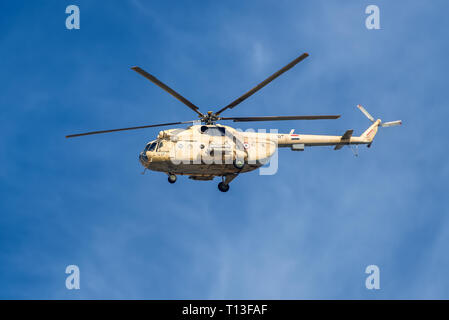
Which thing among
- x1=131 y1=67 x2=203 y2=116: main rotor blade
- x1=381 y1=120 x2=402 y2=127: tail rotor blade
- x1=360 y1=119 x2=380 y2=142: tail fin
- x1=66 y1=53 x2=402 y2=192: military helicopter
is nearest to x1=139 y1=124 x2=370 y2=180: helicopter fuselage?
x1=66 y1=53 x2=402 y2=192: military helicopter

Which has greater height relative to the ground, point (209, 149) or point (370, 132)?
point (370, 132)

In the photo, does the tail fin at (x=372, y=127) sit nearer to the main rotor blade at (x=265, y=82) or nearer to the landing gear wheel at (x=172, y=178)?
the main rotor blade at (x=265, y=82)

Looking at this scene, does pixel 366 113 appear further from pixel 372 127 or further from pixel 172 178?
pixel 172 178

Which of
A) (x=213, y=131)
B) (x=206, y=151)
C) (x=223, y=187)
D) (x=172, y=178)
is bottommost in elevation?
(x=223, y=187)

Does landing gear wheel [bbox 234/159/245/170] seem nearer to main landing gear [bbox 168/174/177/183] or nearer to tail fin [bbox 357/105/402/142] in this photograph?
main landing gear [bbox 168/174/177/183]

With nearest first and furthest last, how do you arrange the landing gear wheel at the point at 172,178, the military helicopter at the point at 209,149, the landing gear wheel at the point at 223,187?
the military helicopter at the point at 209,149, the landing gear wheel at the point at 172,178, the landing gear wheel at the point at 223,187

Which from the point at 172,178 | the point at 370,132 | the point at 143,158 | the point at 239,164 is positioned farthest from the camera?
the point at 370,132

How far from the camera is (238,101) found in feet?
126

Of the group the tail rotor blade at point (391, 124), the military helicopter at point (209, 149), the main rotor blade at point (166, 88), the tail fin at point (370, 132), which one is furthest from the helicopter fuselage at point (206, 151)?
the tail rotor blade at point (391, 124)

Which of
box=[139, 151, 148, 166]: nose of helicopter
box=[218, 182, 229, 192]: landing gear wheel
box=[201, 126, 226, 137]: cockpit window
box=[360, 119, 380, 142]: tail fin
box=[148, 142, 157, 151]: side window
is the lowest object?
box=[218, 182, 229, 192]: landing gear wheel

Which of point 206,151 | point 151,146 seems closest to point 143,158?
point 151,146

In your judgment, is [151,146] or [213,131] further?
[213,131]
